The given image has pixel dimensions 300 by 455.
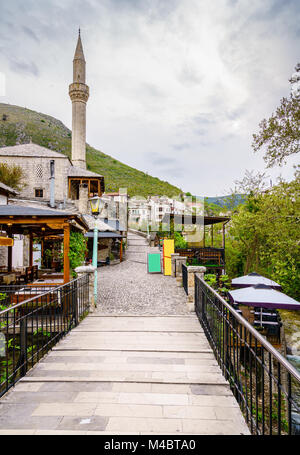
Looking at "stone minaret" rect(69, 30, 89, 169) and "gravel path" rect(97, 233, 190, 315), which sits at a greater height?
"stone minaret" rect(69, 30, 89, 169)

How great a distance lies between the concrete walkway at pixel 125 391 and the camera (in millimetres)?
2631

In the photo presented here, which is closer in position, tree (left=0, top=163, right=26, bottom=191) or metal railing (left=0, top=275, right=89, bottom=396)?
metal railing (left=0, top=275, right=89, bottom=396)

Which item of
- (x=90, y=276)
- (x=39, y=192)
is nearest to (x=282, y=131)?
(x=90, y=276)

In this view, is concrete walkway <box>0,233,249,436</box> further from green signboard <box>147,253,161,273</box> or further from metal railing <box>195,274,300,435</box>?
green signboard <box>147,253,161,273</box>

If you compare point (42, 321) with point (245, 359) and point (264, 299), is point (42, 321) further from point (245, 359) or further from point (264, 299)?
point (264, 299)

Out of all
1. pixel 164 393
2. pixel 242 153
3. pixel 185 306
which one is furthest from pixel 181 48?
pixel 164 393

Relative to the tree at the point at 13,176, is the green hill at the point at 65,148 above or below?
above

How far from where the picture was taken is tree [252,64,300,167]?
10578 millimetres

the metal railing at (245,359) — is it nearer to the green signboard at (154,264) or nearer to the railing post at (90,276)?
the railing post at (90,276)

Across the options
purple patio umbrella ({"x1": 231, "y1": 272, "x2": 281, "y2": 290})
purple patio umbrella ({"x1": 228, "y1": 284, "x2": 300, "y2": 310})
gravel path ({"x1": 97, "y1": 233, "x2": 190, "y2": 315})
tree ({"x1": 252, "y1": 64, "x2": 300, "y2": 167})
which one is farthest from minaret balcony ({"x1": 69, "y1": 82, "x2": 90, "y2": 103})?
purple patio umbrella ({"x1": 228, "y1": 284, "x2": 300, "y2": 310})

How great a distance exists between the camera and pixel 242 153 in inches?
1098

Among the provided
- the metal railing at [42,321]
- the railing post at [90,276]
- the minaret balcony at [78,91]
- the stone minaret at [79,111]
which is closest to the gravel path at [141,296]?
the railing post at [90,276]

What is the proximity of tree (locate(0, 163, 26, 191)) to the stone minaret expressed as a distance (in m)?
13.6

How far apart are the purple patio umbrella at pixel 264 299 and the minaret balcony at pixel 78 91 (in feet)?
141
